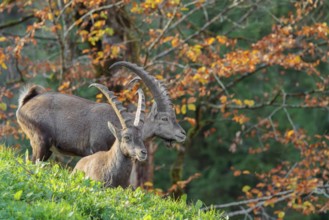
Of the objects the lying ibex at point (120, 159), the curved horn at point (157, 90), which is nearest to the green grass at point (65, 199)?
the lying ibex at point (120, 159)

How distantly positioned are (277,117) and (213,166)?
9.15 ft

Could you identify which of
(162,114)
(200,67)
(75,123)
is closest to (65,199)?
(75,123)

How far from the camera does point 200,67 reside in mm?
18250

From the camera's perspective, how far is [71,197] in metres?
7.27

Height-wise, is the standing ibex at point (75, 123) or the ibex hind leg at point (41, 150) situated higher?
the standing ibex at point (75, 123)

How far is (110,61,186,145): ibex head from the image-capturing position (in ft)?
37.7

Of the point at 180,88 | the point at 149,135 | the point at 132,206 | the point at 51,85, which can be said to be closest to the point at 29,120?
the point at 149,135

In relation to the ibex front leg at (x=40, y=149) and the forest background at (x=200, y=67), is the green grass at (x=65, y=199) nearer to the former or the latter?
the ibex front leg at (x=40, y=149)

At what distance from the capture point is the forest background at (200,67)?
49.9 feet

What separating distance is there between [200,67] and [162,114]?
6.77m

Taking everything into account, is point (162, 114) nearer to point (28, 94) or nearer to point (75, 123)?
point (75, 123)

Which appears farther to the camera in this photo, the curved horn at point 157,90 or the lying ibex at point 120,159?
the curved horn at point 157,90

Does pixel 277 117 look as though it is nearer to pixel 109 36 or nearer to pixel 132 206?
pixel 109 36

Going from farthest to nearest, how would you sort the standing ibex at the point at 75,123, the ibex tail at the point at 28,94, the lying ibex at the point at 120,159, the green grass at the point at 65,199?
the ibex tail at the point at 28,94, the standing ibex at the point at 75,123, the lying ibex at the point at 120,159, the green grass at the point at 65,199
